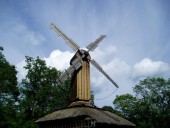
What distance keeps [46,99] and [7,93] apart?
7.06 metres

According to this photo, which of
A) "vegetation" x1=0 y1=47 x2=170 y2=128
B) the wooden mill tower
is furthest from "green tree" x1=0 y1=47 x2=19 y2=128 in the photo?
the wooden mill tower

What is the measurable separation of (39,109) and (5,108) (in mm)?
7328

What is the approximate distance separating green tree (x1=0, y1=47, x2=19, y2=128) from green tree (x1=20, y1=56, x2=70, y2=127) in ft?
7.04

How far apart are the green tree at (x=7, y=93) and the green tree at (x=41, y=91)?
215cm

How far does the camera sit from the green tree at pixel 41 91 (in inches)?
1770

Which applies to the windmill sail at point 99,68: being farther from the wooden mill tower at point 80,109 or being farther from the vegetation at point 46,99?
the vegetation at point 46,99

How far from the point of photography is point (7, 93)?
41531 millimetres

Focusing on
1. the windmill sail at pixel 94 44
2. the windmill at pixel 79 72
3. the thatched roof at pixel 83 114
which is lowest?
the thatched roof at pixel 83 114

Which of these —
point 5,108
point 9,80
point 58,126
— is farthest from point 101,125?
point 9,80

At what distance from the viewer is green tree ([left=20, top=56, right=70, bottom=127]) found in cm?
4497

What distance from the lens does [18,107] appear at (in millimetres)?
43375

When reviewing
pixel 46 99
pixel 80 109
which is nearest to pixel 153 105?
pixel 46 99

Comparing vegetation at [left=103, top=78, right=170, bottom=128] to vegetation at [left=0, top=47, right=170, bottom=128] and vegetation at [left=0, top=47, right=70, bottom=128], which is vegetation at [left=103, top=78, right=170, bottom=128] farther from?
vegetation at [left=0, top=47, right=70, bottom=128]

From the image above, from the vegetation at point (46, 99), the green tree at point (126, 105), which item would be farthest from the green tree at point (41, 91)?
the green tree at point (126, 105)
